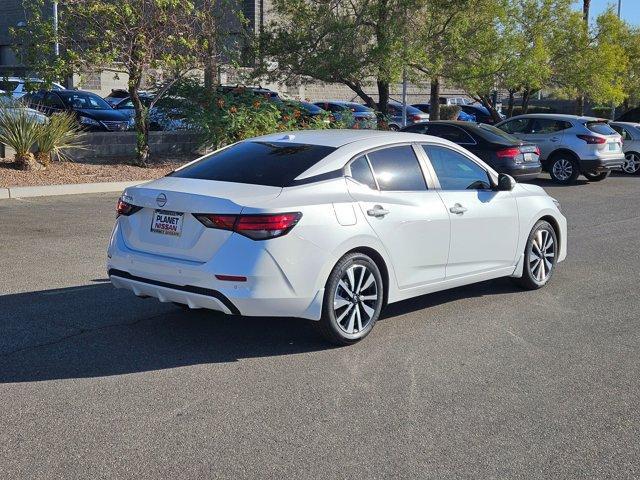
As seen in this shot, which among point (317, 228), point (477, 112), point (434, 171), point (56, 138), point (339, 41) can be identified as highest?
point (339, 41)

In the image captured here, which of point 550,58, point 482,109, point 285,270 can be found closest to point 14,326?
point 285,270

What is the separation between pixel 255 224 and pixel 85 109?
749 inches

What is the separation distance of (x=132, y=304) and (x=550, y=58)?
23.1m

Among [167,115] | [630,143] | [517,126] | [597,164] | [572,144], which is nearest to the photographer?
[167,115]

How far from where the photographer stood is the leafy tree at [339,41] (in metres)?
21.1

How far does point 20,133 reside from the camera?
52.5 ft

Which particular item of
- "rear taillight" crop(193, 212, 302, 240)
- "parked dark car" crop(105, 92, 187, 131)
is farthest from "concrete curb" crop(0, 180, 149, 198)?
"rear taillight" crop(193, 212, 302, 240)

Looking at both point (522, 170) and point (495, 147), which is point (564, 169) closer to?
point (522, 170)

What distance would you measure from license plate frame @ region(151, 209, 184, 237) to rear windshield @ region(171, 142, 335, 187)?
0.56 m

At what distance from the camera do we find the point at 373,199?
22.0 feet

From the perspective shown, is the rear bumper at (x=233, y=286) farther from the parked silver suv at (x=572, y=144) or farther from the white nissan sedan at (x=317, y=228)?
the parked silver suv at (x=572, y=144)

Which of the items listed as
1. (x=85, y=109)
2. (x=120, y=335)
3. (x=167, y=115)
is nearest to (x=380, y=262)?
(x=120, y=335)

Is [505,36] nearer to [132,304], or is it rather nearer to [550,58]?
[550,58]

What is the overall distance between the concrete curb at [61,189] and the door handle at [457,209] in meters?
9.44
